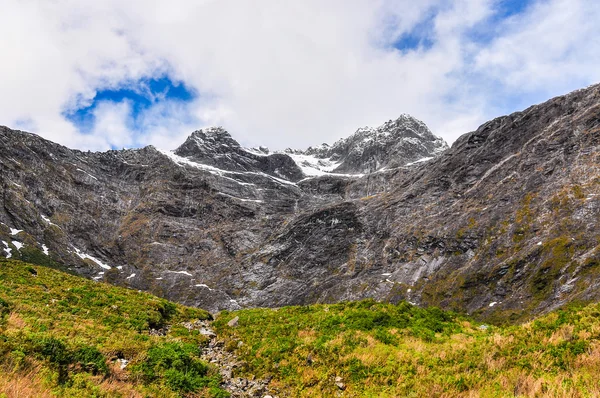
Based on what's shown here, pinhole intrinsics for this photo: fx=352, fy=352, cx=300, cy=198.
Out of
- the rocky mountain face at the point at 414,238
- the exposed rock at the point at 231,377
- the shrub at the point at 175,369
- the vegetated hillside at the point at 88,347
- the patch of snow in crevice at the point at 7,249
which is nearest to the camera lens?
the vegetated hillside at the point at 88,347

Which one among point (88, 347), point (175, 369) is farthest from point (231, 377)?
point (88, 347)

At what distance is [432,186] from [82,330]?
15098cm

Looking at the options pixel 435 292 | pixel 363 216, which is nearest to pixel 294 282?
pixel 363 216

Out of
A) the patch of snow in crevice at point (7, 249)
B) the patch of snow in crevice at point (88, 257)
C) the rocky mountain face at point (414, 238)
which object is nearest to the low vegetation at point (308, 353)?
the rocky mountain face at point (414, 238)

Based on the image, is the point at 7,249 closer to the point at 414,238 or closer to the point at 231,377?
the point at 414,238

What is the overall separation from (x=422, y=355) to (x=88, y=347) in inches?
541

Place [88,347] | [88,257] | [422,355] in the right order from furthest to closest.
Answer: [88,257] < [422,355] < [88,347]

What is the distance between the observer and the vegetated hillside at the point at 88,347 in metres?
10.6

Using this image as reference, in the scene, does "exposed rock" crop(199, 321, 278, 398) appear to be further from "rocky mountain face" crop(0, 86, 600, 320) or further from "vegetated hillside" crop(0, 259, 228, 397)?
"rocky mountain face" crop(0, 86, 600, 320)

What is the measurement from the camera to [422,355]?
1545 cm

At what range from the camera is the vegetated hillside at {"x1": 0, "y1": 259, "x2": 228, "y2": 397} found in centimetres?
1057

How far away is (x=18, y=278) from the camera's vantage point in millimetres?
25109

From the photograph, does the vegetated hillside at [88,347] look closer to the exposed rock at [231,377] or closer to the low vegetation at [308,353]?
the low vegetation at [308,353]

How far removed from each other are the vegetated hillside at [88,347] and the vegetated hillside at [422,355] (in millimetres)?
3632
